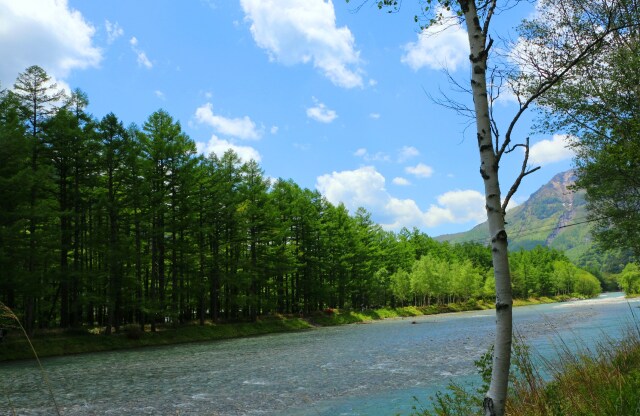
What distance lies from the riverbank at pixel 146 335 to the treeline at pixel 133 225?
1.44 m

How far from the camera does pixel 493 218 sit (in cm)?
371

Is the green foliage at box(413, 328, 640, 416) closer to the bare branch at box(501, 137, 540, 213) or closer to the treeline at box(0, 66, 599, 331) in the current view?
the bare branch at box(501, 137, 540, 213)

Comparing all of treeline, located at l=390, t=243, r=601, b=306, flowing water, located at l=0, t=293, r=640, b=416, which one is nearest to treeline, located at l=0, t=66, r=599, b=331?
flowing water, located at l=0, t=293, r=640, b=416

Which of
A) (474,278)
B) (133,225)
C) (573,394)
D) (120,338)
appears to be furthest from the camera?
(474,278)

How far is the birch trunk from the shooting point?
3.58m

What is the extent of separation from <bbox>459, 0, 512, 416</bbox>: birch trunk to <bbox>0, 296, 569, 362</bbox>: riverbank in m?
28.3

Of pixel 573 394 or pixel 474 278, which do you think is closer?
pixel 573 394

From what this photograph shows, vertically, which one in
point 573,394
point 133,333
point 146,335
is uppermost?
point 573,394

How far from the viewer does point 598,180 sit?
17.2 metres

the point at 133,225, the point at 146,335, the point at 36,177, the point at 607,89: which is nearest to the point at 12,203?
the point at 36,177

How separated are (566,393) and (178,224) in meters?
35.6

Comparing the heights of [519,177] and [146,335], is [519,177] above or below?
above

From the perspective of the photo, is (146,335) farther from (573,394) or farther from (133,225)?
(573,394)

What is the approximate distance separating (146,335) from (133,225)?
1397 cm
